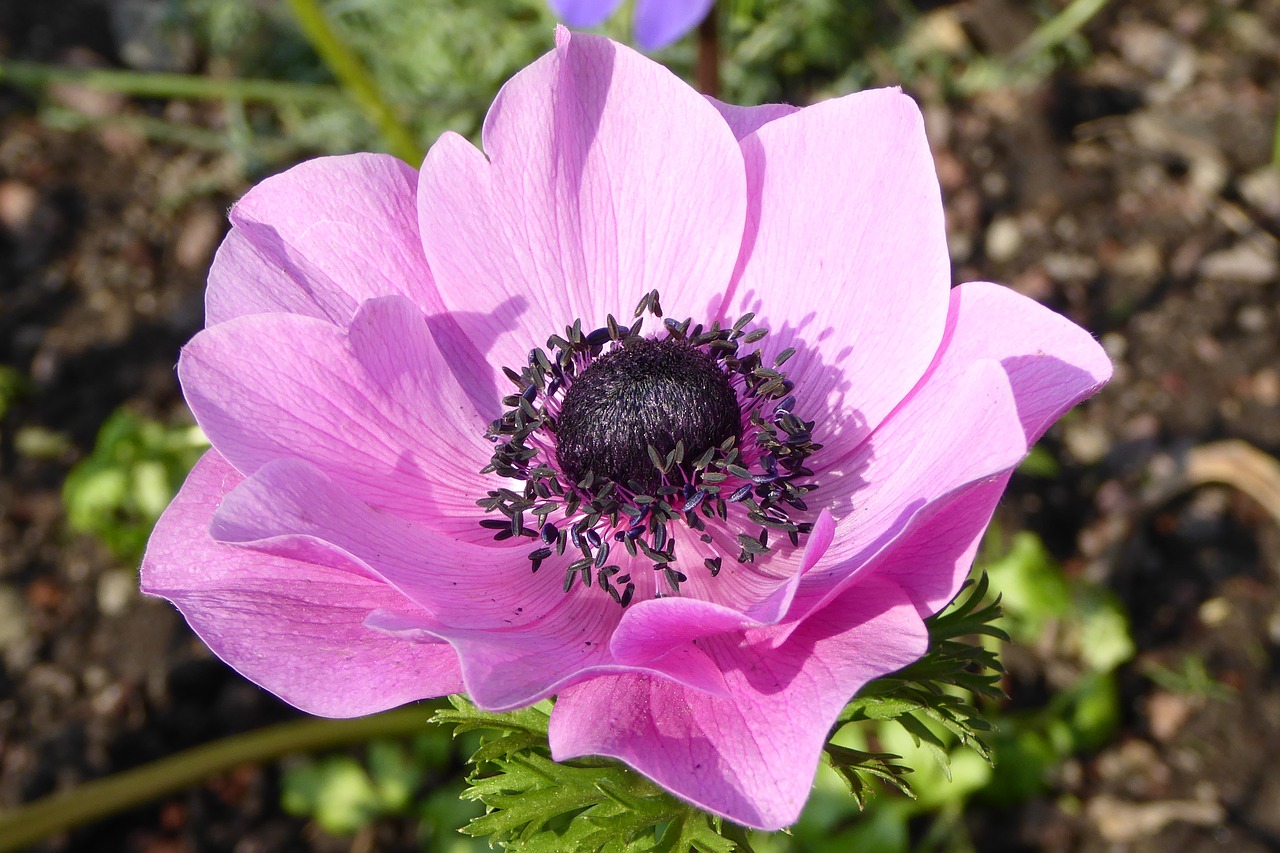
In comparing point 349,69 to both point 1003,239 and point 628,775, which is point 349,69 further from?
point 1003,239

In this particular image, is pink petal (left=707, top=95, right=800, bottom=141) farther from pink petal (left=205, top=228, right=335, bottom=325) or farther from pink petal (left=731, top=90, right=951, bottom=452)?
pink petal (left=205, top=228, right=335, bottom=325)

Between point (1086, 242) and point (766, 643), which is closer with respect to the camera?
point (766, 643)

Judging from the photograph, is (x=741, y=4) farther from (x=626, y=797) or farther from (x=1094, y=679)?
(x=626, y=797)

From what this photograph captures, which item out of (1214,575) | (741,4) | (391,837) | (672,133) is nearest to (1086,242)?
(1214,575)

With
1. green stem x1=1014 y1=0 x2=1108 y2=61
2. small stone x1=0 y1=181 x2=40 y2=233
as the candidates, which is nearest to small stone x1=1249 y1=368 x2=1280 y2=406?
green stem x1=1014 y1=0 x2=1108 y2=61

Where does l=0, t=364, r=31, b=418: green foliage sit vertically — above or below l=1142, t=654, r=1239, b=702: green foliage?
above

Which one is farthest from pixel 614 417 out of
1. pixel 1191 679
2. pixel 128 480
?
pixel 1191 679

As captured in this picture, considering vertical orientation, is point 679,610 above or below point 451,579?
above
